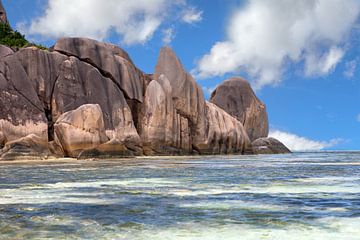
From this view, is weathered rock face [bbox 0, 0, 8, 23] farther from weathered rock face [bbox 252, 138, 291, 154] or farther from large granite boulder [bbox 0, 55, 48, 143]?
weathered rock face [bbox 252, 138, 291, 154]

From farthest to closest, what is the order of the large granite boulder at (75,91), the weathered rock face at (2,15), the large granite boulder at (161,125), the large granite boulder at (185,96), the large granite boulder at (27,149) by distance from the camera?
the weathered rock face at (2,15)
the large granite boulder at (185,96)
the large granite boulder at (161,125)
the large granite boulder at (75,91)
the large granite boulder at (27,149)

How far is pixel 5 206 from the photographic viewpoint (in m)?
8.65

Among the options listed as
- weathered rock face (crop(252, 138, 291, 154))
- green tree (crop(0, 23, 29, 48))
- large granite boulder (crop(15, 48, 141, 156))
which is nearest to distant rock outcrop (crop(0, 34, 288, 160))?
large granite boulder (crop(15, 48, 141, 156))

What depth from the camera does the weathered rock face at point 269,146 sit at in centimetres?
6481

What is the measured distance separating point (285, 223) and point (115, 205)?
3296mm

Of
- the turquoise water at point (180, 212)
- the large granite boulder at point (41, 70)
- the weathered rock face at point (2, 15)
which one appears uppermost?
the weathered rock face at point (2, 15)

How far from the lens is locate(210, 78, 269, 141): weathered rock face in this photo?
257 ft

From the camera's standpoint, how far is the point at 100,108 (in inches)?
1406

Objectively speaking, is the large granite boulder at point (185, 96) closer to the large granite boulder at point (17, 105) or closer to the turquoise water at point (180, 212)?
the large granite boulder at point (17, 105)

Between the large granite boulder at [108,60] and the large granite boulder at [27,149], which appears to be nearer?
the large granite boulder at [27,149]

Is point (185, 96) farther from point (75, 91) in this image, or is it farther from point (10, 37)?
point (10, 37)

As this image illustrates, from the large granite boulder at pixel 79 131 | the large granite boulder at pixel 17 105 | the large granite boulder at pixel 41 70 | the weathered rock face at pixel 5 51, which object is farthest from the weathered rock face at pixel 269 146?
the weathered rock face at pixel 5 51

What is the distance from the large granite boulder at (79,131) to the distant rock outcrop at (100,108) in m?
0.07

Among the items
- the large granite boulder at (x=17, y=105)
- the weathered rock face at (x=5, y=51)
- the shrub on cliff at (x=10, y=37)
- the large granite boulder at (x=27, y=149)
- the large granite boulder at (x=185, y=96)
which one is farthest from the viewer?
the large granite boulder at (x=185, y=96)
